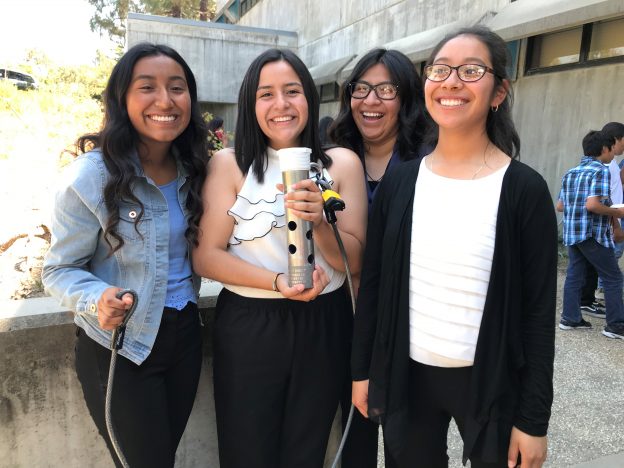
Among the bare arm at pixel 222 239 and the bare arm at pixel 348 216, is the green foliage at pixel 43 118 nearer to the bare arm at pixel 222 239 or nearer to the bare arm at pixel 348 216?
the bare arm at pixel 222 239

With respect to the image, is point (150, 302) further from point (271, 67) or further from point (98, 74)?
point (98, 74)

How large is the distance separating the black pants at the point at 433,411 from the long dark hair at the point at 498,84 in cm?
82

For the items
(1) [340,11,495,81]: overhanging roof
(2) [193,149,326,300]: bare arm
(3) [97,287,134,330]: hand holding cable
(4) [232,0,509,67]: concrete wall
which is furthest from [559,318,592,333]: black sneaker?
(4) [232,0,509,67]: concrete wall

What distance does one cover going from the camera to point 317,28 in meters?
17.8

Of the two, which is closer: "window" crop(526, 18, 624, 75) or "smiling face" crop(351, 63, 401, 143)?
→ "smiling face" crop(351, 63, 401, 143)

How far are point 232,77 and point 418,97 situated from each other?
19161 millimetres

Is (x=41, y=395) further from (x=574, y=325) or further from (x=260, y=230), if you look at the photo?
(x=574, y=325)

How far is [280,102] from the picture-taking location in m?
1.81

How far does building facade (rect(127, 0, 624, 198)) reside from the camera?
7.06 metres

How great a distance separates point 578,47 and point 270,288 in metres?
7.96

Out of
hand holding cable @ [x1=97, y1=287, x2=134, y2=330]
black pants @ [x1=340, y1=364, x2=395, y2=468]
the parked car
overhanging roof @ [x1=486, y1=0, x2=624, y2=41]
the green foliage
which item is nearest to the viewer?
hand holding cable @ [x1=97, y1=287, x2=134, y2=330]

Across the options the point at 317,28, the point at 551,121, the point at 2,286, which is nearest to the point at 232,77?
the point at 317,28

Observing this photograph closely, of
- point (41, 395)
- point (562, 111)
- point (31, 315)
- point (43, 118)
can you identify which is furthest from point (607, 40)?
point (43, 118)

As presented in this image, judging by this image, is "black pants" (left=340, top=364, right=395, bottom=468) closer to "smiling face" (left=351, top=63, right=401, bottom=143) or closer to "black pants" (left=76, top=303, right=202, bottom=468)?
"black pants" (left=76, top=303, right=202, bottom=468)
